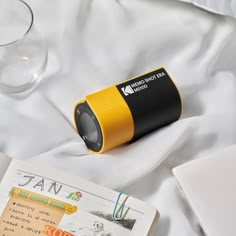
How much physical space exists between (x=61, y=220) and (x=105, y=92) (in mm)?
183

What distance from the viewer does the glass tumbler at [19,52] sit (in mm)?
885

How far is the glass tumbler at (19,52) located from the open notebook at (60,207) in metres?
0.16

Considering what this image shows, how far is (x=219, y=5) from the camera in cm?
90

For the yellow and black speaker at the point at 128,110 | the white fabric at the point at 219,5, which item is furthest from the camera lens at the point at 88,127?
the white fabric at the point at 219,5

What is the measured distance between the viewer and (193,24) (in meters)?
0.93

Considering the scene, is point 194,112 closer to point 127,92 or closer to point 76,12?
point 127,92

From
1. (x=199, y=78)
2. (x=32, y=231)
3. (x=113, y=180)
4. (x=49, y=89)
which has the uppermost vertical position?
(x=199, y=78)

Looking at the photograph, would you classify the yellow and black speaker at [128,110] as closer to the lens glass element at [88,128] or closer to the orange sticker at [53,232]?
the lens glass element at [88,128]

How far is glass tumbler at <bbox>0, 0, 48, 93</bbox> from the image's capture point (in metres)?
0.88

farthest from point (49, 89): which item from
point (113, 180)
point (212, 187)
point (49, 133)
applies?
point (212, 187)

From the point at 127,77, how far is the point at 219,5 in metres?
0.18

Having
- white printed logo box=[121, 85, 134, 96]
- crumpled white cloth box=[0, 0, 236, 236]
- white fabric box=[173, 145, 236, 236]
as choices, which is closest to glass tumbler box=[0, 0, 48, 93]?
crumpled white cloth box=[0, 0, 236, 236]

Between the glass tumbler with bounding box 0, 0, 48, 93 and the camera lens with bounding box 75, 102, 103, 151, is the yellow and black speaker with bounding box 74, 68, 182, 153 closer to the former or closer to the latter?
the camera lens with bounding box 75, 102, 103, 151

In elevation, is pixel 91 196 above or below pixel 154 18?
below
